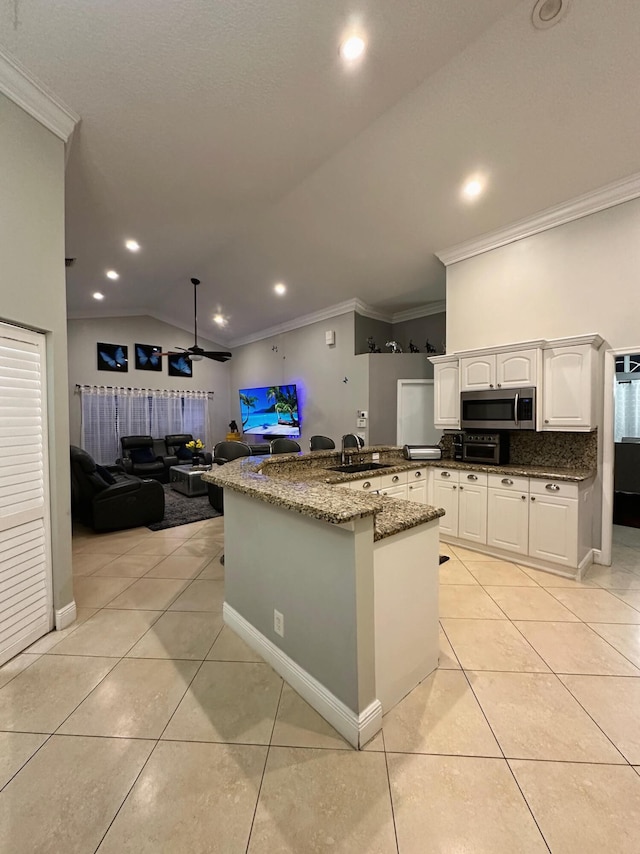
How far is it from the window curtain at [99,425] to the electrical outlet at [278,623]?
6.87 meters

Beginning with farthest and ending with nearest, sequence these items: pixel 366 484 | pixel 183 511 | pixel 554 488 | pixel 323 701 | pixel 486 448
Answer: pixel 183 511 < pixel 486 448 < pixel 366 484 < pixel 554 488 < pixel 323 701

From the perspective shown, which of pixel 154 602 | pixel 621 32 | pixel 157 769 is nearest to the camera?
pixel 157 769

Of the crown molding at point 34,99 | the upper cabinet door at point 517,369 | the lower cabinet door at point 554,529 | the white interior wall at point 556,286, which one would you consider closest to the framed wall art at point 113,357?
the crown molding at point 34,99

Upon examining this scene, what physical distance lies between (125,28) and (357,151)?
1.85 meters

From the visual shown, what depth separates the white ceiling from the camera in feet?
6.05

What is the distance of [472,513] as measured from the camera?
11.0 ft

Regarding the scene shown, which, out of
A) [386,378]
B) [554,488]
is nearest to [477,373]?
[554,488]

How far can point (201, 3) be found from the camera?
1691 millimetres

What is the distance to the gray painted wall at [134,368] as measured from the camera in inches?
275

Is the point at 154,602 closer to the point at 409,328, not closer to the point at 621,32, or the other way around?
the point at 621,32

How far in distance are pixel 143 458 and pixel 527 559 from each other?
6.93 metres

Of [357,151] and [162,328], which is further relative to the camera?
[162,328]

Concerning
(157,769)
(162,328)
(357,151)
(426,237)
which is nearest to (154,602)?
(157,769)

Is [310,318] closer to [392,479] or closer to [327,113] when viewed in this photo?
[327,113]
